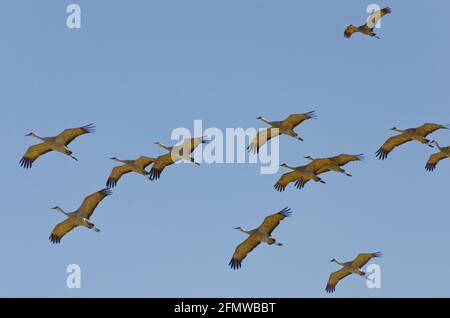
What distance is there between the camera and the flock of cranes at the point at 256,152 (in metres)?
44.6

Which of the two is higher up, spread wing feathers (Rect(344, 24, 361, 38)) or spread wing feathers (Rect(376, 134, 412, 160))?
spread wing feathers (Rect(344, 24, 361, 38))

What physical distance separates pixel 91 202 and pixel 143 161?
2.92 metres

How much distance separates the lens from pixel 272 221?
44.3 metres

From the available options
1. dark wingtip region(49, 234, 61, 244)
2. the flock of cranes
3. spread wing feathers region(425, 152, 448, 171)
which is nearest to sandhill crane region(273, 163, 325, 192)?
the flock of cranes

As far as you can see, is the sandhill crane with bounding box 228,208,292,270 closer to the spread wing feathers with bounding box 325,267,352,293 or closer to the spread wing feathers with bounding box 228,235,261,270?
the spread wing feathers with bounding box 228,235,261,270

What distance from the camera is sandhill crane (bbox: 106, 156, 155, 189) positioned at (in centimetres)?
4653

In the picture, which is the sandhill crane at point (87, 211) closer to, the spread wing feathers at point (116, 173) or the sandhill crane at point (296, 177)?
the spread wing feathers at point (116, 173)

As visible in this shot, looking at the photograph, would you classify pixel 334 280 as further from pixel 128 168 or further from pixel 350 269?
pixel 128 168

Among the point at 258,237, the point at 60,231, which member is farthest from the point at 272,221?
the point at 60,231

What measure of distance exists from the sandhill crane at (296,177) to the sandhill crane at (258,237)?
265cm

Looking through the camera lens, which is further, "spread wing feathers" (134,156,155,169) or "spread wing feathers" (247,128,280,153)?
"spread wing feathers" (247,128,280,153)

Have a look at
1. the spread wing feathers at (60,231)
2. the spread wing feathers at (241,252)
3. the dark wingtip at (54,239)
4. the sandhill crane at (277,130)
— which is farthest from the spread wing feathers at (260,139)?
the dark wingtip at (54,239)
